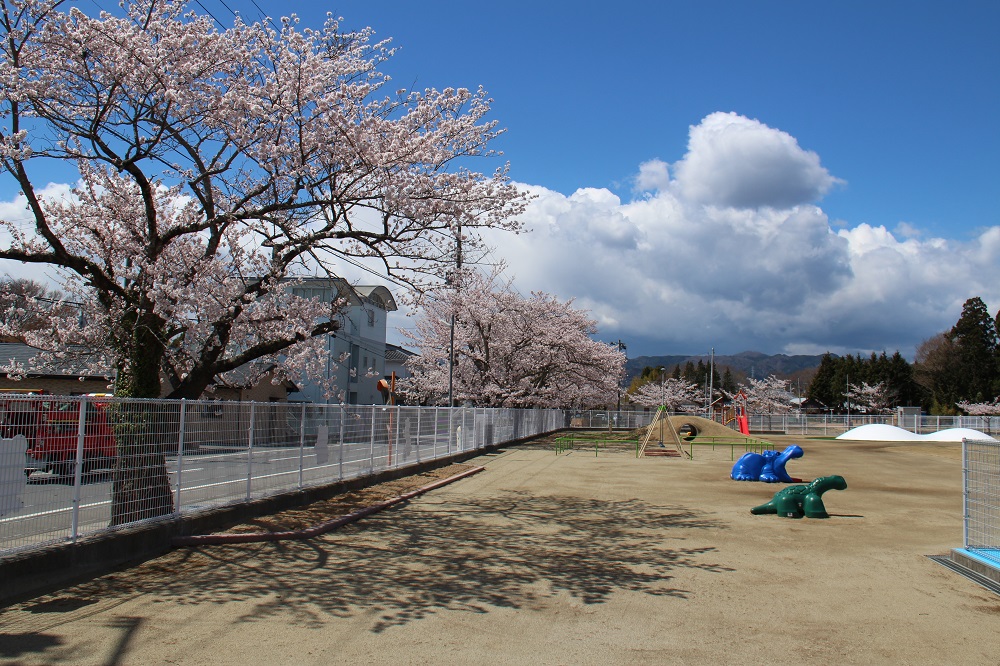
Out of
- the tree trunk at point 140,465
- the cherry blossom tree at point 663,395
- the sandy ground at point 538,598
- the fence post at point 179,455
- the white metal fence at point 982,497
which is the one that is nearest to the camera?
the sandy ground at point 538,598

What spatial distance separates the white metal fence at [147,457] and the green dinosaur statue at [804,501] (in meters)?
8.21

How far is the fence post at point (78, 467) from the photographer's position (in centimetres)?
743

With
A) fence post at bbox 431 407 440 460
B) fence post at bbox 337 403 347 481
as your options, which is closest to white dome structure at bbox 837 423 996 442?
fence post at bbox 431 407 440 460

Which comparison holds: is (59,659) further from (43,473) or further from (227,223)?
(227,223)

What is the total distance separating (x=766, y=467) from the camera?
2089 cm

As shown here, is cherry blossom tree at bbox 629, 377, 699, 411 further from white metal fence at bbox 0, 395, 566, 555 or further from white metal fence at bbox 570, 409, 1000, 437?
white metal fence at bbox 0, 395, 566, 555

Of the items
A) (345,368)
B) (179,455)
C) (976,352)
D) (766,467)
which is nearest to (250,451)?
(179,455)

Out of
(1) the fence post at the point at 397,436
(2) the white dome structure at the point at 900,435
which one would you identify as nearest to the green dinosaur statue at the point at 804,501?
(1) the fence post at the point at 397,436

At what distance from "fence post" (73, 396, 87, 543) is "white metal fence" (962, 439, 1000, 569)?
9393 mm

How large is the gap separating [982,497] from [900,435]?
145 feet

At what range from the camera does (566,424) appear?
63125 mm

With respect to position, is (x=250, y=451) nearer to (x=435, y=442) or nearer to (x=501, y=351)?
(x=435, y=442)

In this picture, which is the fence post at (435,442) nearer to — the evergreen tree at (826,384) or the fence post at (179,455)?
the fence post at (179,455)

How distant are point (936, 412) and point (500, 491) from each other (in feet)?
234
